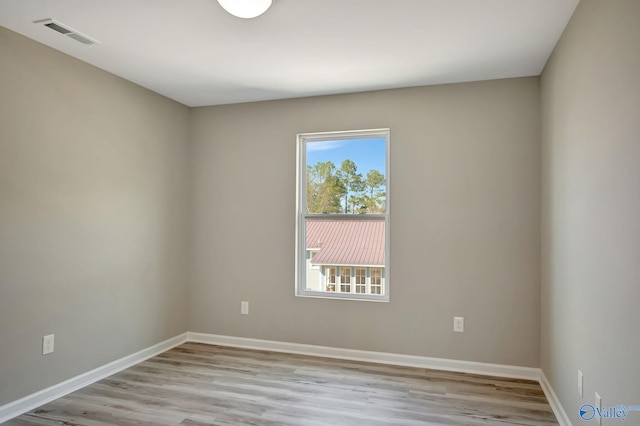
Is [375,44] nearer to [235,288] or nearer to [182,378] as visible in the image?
[235,288]

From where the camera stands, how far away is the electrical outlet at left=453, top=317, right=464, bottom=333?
11.8 feet

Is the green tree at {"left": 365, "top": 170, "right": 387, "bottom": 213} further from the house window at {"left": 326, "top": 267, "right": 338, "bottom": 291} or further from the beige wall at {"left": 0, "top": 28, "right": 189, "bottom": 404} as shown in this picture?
the beige wall at {"left": 0, "top": 28, "right": 189, "bottom": 404}

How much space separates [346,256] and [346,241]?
0.15 metres

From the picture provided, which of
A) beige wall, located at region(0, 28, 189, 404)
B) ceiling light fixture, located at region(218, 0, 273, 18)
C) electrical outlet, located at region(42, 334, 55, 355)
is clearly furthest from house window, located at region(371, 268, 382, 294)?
electrical outlet, located at region(42, 334, 55, 355)

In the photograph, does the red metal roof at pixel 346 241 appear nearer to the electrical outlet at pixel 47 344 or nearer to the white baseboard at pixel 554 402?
the white baseboard at pixel 554 402

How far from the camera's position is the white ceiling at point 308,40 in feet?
7.85

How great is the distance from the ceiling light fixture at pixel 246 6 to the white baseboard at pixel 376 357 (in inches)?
117

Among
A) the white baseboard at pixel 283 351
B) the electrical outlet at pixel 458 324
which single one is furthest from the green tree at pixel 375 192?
the white baseboard at pixel 283 351

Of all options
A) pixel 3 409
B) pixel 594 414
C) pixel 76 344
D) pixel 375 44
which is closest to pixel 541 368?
pixel 594 414

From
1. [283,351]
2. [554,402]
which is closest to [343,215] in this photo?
[283,351]

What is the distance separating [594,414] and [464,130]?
2325mm

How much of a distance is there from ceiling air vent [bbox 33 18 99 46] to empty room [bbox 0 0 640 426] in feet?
0.08

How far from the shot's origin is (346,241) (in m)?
4.02

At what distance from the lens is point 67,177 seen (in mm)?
3098
